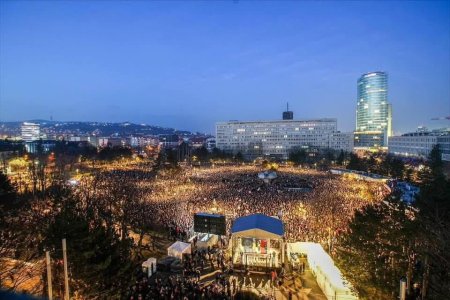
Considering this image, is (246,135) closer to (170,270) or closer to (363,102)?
(363,102)

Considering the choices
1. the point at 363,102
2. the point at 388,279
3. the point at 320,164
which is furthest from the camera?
the point at 363,102

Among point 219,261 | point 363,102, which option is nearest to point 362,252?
point 219,261

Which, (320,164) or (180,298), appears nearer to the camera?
(180,298)

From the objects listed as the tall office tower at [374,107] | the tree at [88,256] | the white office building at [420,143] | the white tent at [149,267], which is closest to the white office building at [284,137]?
the white office building at [420,143]

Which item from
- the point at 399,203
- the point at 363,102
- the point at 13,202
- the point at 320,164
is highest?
the point at 363,102

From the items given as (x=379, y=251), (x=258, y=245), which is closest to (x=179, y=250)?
(x=258, y=245)

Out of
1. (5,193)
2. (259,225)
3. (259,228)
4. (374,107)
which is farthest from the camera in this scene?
(374,107)

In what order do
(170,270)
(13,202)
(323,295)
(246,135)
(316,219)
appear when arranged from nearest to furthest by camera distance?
1. (323,295)
2. (170,270)
3. (13,202)
4. (316,219)
5. (246,135)

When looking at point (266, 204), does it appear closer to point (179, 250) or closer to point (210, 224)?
point (210, 224)
